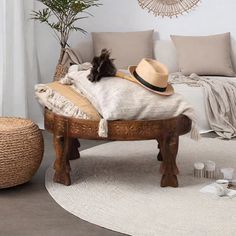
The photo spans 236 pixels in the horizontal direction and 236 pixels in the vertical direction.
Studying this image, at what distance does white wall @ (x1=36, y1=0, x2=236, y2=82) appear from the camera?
525 cm

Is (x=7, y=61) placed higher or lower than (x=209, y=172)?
higher

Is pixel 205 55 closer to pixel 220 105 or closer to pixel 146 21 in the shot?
pixel 220 105

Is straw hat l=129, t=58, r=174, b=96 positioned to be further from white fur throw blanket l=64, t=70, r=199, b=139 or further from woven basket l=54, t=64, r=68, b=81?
woven basket l=54, t=64, r=68, b=81

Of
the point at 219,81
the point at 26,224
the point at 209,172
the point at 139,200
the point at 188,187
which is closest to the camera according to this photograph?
the point at 26,224

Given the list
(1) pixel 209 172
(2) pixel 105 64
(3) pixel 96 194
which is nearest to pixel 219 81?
(1) pixel 209 172

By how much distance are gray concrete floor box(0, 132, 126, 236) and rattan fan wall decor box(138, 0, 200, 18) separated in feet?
9.70

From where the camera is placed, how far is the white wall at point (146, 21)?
5.25m

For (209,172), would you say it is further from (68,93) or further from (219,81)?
(219,81)

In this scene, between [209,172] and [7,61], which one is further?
[7,61]

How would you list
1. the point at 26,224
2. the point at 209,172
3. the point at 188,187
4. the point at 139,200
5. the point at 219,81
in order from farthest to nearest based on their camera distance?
the point at 219,81 → the point at 209,172 → the point at 188,187 → the point at 139,200 → the point at 26,224

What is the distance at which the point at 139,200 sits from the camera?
2.77m

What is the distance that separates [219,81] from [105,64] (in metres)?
1.84

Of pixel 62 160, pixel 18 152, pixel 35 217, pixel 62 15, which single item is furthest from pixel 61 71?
pixel 35 217

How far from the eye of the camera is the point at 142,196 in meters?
2.83
